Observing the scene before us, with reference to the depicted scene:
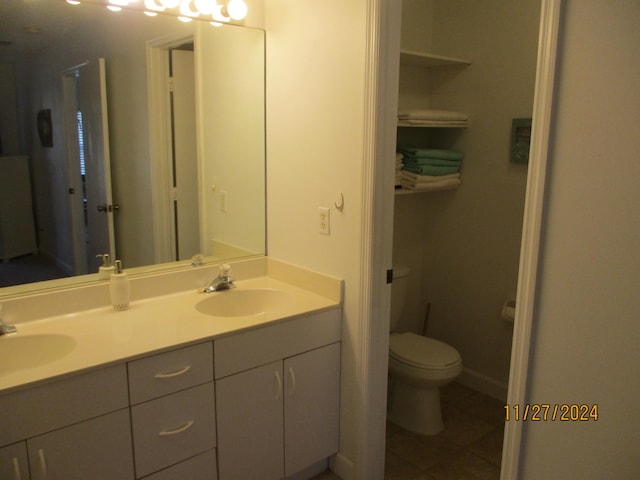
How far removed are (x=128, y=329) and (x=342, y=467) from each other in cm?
114

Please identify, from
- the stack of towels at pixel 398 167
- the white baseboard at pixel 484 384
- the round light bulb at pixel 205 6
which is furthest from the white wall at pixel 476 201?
the round light bulb at pixel 205 6

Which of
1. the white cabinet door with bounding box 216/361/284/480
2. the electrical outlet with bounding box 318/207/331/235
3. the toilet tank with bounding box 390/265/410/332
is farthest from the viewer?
the toilet tank with bounding box 390/265/410/332

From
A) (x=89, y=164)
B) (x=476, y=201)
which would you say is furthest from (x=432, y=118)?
(x=89, y=164)

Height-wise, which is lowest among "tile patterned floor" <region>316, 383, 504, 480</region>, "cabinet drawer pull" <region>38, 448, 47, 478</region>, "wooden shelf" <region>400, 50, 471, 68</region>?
"tile patterned floor" <region>316, 383, 504, 480</region>

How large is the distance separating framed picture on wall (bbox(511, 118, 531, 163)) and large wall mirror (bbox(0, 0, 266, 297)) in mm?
1354

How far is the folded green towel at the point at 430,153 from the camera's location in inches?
107

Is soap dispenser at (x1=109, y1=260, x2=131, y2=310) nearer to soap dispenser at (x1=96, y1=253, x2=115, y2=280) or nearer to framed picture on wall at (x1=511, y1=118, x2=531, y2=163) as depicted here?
soap dispenser at (x1=96, y1=253, x2=115, y2=280)

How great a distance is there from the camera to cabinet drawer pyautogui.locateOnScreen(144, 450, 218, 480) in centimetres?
172

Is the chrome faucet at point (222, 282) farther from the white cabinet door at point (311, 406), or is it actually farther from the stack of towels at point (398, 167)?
the stack of towels at point (398, 167)

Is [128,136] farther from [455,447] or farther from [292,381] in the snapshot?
[455,447]

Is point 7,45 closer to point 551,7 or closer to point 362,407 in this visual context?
point 551,7

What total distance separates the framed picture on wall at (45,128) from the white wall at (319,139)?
3.06 feet

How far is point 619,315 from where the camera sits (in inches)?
49.3

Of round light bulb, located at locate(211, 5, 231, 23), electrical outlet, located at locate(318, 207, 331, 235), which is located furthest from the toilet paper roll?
round light bulb, located at locate(211, 5, 231, 23)
